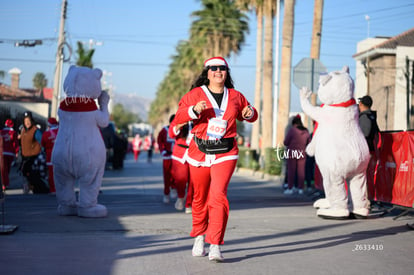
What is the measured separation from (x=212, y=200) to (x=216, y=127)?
2.40ft

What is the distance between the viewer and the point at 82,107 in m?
9.91

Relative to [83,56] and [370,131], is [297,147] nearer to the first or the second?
[370,131]

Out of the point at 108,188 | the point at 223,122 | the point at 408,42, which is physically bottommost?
the point at 108,188

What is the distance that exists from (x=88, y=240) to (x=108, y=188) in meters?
9.54

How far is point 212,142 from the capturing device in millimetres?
6570

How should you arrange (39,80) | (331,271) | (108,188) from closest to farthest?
(331,271) → (108,188) → (39,80)

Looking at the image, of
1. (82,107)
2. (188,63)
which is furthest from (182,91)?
(82,107)

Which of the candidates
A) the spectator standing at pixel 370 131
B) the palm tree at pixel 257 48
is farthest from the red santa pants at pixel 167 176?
the palm tree at pixel 257 48

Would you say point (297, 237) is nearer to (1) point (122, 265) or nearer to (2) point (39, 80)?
(1) point (122, 265)

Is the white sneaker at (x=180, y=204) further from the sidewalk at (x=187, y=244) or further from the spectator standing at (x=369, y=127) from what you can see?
the spectator standing at (x=369, y=127)

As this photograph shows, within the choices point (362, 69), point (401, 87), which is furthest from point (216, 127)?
point (362, 69)

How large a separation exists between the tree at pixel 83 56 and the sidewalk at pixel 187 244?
38462 millimetres

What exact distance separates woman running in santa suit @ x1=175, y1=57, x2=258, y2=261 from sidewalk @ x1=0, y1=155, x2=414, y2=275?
45 centimetres

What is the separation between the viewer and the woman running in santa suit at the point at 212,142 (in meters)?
6.46
